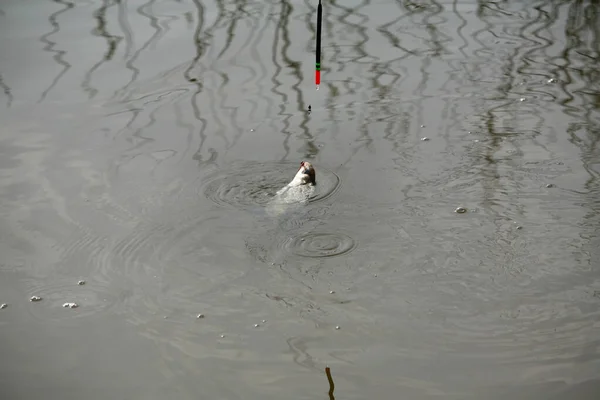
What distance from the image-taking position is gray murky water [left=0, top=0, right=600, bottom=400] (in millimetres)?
3830

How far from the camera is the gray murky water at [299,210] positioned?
12.6 ft

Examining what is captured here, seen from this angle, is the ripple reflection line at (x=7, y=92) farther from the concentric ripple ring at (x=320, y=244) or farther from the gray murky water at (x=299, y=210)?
the concentric ripple ring at (x=320, y=244)

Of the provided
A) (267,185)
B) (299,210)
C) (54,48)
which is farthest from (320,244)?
(54,48)

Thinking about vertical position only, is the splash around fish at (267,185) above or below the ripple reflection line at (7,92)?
below

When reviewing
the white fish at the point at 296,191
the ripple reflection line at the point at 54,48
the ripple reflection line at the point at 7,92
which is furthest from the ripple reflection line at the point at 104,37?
the white fish at the point at 296,191

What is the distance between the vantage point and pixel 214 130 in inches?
237

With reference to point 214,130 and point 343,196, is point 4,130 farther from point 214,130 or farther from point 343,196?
point 343,196

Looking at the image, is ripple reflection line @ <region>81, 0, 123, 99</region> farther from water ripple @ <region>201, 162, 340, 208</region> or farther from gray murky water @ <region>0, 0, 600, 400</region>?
water ripple @ <region>201, 162, 340, 208</region>

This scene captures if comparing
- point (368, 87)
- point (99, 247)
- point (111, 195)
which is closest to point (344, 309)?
point (99, 247)

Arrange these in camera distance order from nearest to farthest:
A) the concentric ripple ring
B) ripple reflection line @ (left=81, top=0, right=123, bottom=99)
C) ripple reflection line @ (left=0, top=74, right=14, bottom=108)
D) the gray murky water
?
1. the gray murky water
2. the concentric ripple ring
3. ripple reflection line @ (left=0, top=74, right=14, bottom=108)
4. ripple reflection line @ (left=81, top=0, right=123, bottom=99)

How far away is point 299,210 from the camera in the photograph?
497 cm

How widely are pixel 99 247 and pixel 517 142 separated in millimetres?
2974

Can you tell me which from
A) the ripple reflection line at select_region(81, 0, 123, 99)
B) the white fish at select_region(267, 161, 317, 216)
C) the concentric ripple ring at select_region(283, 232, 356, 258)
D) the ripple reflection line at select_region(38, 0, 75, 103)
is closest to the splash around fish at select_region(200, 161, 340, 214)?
the white fish at select_region(267, 161, 317, 216)

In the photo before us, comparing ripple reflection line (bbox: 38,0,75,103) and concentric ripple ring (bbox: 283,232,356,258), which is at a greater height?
ripple reflection line (bbox: 38,0,75,103)
